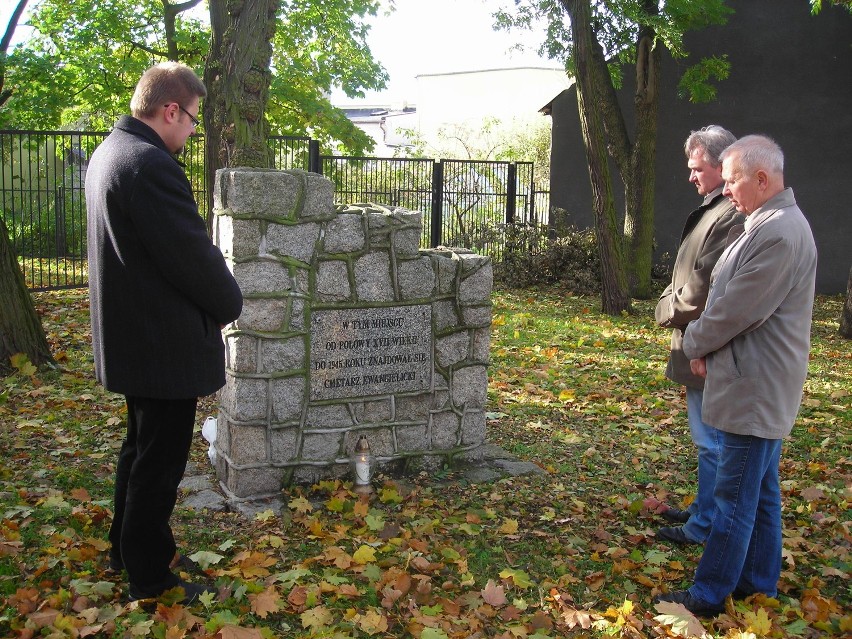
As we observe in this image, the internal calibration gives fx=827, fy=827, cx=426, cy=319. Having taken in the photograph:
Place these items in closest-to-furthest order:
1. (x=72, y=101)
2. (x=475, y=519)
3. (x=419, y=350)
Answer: (x=475, y=519) → (x=419, y=350) → (x=72, y=101)

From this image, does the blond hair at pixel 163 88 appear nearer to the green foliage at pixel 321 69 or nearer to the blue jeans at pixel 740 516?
the blue jeans at pixel 740 516

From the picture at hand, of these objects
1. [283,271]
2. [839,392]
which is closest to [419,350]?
[283,271]

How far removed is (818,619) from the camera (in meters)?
3.66

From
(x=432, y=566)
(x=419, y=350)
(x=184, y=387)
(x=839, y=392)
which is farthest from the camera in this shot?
(x=839, y=392)

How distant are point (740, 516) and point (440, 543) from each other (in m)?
1.52

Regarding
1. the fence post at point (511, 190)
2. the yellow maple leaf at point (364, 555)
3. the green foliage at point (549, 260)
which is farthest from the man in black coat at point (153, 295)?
the fence post at point (511, 190)

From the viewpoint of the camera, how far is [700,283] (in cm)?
414

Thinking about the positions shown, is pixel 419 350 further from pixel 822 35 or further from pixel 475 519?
pixel 822 35

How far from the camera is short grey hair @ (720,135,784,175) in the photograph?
3.48m

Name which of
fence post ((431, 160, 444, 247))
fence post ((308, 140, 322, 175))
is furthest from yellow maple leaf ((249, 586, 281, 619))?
fence post ((431, 160, 444, 247))

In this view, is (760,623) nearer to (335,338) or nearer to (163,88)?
(335,338)

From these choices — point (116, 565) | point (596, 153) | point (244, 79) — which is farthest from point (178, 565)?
point (596, 153)

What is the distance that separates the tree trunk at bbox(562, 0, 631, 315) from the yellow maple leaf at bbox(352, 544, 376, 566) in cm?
839

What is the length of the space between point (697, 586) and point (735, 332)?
45.3 inches
